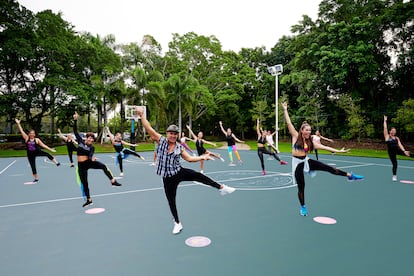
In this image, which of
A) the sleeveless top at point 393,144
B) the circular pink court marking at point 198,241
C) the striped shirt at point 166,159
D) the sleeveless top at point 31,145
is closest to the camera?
the circular pink court marking at point 198,241

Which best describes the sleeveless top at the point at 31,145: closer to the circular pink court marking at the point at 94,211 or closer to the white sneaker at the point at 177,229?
the circular pink court marking at the point at 94,211

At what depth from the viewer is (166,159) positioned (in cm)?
409

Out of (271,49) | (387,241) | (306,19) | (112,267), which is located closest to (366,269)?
(387,241)

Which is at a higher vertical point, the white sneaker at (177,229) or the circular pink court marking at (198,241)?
the white sneaker at (177,229)

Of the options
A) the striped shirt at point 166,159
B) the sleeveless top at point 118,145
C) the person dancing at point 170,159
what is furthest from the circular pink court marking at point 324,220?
the sleeveless top at point 118,145

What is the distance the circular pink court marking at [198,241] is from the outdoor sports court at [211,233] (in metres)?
0.03

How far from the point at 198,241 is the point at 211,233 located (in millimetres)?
392

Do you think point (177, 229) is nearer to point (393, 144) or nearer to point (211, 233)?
point (211, 233)

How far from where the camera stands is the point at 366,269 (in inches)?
126

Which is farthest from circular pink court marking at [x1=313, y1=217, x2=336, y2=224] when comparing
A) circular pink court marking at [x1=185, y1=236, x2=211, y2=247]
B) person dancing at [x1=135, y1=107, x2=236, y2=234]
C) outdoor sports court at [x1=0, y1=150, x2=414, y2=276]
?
person dancing at [x1=135, y1=107, x2=236, y2=234]

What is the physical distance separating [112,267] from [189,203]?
3.11m

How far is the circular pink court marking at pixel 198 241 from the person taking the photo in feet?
13.0

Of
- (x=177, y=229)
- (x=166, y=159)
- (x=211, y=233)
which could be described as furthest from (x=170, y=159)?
(x=211, y=233)

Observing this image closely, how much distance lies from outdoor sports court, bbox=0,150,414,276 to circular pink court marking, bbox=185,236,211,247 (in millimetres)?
32
